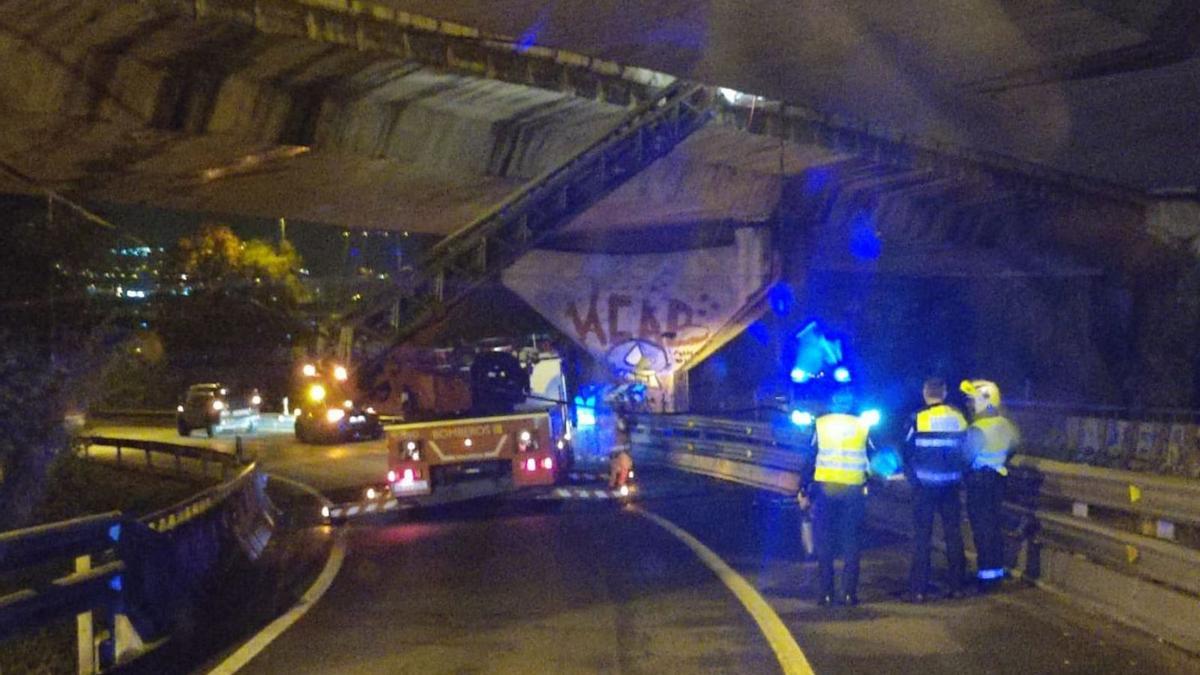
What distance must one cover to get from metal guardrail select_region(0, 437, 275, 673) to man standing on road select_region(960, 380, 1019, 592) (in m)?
6.56

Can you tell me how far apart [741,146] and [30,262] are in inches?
820

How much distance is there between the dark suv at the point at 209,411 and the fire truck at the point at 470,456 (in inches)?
1095

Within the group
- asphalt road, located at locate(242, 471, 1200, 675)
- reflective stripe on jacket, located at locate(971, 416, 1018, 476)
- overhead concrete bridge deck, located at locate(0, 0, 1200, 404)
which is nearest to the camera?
asphalt road, located at locate(242, 471, 1200, 675)

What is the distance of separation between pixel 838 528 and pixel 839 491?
1.01 feet

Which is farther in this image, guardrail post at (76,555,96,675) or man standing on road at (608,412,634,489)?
man standing on road at (608,412,634,489)

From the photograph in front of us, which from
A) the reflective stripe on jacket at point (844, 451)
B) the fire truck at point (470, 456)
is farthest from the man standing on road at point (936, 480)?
the fire truck at point (470, 456)

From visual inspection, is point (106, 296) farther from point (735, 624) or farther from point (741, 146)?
point (741, 146)

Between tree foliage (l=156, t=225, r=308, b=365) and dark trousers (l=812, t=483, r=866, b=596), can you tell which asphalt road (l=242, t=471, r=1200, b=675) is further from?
tree foliage (l=156, t=225, r=308, b=365)

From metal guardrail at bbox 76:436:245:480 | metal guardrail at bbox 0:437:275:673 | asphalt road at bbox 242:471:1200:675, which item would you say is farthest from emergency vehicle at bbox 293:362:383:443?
metal guardrail at bbox 0:437:275:673

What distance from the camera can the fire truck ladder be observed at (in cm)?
2867

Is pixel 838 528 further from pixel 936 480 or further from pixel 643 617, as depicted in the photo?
pixel 643 617

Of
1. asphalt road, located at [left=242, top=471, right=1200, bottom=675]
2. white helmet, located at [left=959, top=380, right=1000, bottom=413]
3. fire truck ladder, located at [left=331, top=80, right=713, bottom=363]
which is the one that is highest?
fire truck ladder, located at [left=331, top=80, right=713, bottom=363]

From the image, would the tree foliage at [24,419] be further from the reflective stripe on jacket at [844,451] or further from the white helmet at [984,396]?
the white helmet at [984,396]

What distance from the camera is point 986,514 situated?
37.6ft
